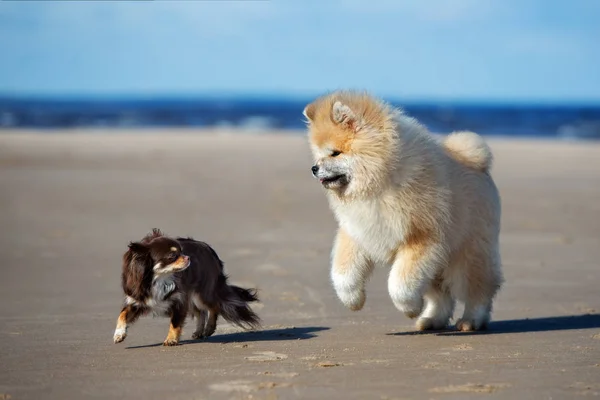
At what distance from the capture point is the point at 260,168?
20031 mm

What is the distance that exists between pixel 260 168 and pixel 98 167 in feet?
11.4

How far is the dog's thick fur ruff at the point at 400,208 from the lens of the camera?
643cm

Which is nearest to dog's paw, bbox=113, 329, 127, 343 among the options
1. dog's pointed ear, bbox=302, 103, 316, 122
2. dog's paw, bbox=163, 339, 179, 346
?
dog's paw, bbox=163, 339, 179, 346

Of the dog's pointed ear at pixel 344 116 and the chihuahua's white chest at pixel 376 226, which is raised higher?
the dog's pointed ear at pixel 344 116

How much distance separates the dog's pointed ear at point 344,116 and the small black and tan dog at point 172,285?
1329 millimetres

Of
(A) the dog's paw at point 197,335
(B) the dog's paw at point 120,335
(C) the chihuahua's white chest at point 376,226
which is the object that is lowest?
(A) the dog's paw at point 197,335

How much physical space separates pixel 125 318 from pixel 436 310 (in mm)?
2432

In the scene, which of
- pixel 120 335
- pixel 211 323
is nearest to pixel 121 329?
pixel 120 335

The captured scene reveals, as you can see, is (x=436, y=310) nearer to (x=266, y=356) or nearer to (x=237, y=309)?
(x=237, y=309)

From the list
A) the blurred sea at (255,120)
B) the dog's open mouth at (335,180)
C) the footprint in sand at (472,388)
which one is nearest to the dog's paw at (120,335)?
the dog's open mouth at (335,180)

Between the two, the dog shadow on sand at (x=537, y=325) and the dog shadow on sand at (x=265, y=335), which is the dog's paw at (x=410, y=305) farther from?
the dog shadow on sand at (x=265, y=335)

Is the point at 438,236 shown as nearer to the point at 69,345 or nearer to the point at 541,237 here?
the point at 69,345

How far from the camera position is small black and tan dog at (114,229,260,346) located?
605cm

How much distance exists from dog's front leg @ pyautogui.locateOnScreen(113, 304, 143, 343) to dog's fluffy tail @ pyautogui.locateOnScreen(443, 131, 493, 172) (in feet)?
8.78
